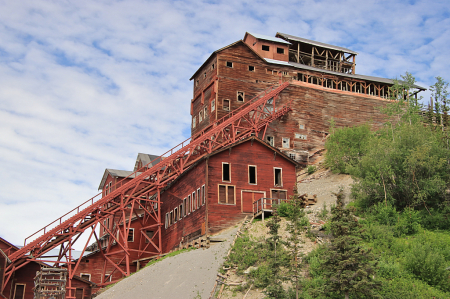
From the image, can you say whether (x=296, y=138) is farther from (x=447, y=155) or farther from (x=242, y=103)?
(x=447, y=155)

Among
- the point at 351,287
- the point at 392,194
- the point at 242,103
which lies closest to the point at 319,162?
the point at 242,103

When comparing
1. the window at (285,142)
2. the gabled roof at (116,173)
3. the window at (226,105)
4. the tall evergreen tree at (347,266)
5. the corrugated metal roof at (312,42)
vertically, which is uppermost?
the corrugated metal roof at (312,42)

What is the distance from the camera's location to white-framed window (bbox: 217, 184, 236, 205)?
39375mm

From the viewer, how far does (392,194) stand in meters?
39.2

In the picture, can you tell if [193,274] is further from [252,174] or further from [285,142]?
[285,142]

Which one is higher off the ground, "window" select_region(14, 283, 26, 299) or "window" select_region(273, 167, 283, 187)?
"window" select_region(273, 167, 283, 187)

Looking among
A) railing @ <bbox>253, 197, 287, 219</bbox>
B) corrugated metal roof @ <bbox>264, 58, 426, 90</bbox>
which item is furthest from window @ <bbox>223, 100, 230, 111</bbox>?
railing @ <bbox>253, 197, 287, 219</bbox>

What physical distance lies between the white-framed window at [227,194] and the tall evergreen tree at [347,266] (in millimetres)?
15220

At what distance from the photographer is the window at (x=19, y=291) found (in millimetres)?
40719

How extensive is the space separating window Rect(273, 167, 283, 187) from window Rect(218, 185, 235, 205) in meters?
4.03

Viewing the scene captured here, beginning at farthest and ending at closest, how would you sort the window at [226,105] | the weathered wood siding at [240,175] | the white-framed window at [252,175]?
the window at [226,105], the white-framed window at [252,175], the weathered wood siding at [240,175]

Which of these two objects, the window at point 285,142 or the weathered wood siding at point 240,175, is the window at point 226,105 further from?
the weathered wood siding at point 240,175

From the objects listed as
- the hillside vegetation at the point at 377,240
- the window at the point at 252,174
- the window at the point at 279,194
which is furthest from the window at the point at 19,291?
the window at the point at 279,194

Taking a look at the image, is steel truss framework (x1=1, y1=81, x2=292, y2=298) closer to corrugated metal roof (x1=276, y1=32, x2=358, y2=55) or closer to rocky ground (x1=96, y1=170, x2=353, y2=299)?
rocky ground (x1=96, y1=170, x2=353, y2=299)
